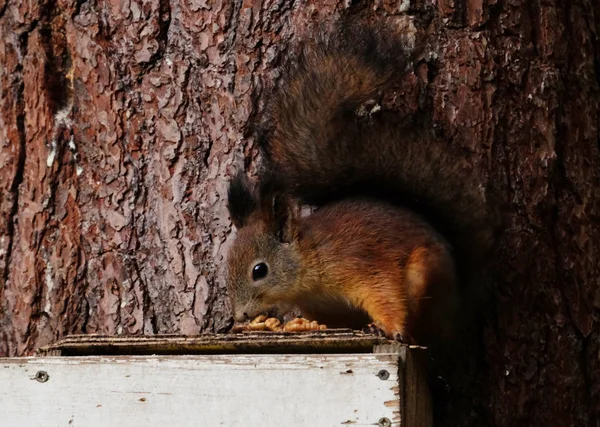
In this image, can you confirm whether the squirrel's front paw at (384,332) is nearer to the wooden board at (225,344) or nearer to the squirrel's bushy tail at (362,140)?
the squirrel's bushy tail at (362,140)

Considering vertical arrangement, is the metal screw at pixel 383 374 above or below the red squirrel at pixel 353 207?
below

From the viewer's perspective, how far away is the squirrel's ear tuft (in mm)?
2279

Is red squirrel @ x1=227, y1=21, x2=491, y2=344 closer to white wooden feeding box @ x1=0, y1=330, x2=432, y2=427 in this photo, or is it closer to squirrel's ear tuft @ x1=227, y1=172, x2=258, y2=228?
squirrel's ear tuft @ x1=227, y1=172, x2=258, y2=228

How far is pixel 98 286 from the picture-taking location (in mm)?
2482

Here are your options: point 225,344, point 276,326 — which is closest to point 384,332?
point 276,326

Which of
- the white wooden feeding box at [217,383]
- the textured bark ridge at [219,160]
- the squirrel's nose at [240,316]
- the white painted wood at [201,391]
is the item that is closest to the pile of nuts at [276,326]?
the squirrel's nose at [240,316]

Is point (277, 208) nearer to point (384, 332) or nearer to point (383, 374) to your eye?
point (384, 332)

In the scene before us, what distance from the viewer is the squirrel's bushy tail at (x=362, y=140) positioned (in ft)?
7.31

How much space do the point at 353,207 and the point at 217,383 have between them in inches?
37.9

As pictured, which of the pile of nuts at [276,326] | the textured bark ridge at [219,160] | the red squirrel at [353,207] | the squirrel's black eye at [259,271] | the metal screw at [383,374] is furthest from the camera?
the squirrel's black eye at [259,271]

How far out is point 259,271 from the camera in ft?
8.10

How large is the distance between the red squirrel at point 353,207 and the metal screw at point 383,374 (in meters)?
0.60

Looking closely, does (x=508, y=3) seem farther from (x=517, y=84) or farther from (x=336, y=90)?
→ (x=336, y=90)

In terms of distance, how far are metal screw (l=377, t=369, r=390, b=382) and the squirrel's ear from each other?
921mm
